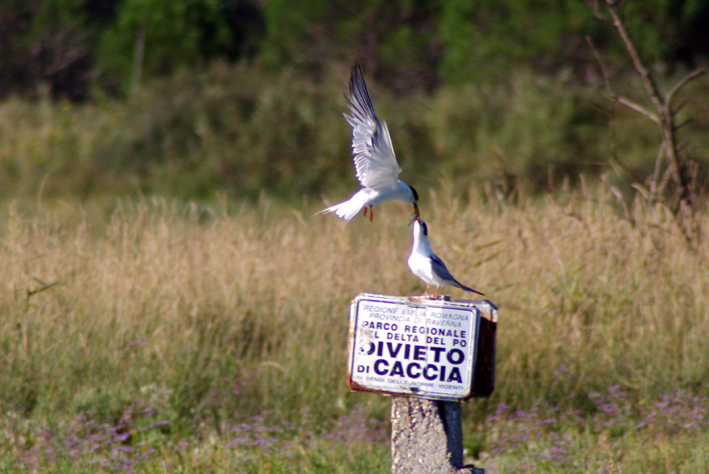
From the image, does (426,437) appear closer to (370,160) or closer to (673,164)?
(370,160)

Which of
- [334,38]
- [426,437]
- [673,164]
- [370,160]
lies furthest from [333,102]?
[426,437]

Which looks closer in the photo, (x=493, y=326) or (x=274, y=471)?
(x=493, y=326)

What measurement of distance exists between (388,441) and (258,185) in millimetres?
10514

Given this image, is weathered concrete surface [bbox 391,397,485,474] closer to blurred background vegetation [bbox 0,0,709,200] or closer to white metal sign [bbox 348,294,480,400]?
white metal sign [bbox 348,294,480,400]

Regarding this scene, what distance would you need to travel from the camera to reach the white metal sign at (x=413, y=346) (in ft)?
8.09

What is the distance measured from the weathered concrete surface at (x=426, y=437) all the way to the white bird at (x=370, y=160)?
678 millimetres

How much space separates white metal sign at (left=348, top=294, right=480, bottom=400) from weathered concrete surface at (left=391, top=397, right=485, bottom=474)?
4.7 inches

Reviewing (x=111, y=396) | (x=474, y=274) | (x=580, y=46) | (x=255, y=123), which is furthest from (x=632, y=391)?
(x=580, y=46)

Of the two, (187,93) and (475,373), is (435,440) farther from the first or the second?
(187,93)

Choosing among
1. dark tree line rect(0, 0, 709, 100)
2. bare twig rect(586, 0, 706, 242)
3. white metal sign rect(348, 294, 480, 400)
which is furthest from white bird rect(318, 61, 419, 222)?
dark tree line rect(0, 0, 709, 100)

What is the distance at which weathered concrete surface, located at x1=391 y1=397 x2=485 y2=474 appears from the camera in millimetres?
2568

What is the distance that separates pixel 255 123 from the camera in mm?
14641

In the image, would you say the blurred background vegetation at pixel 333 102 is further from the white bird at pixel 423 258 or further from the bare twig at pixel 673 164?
the white bird at pixel 423 258

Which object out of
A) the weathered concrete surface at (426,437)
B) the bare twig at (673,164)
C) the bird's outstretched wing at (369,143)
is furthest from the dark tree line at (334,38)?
the weathered concrete surface at (426,437)
